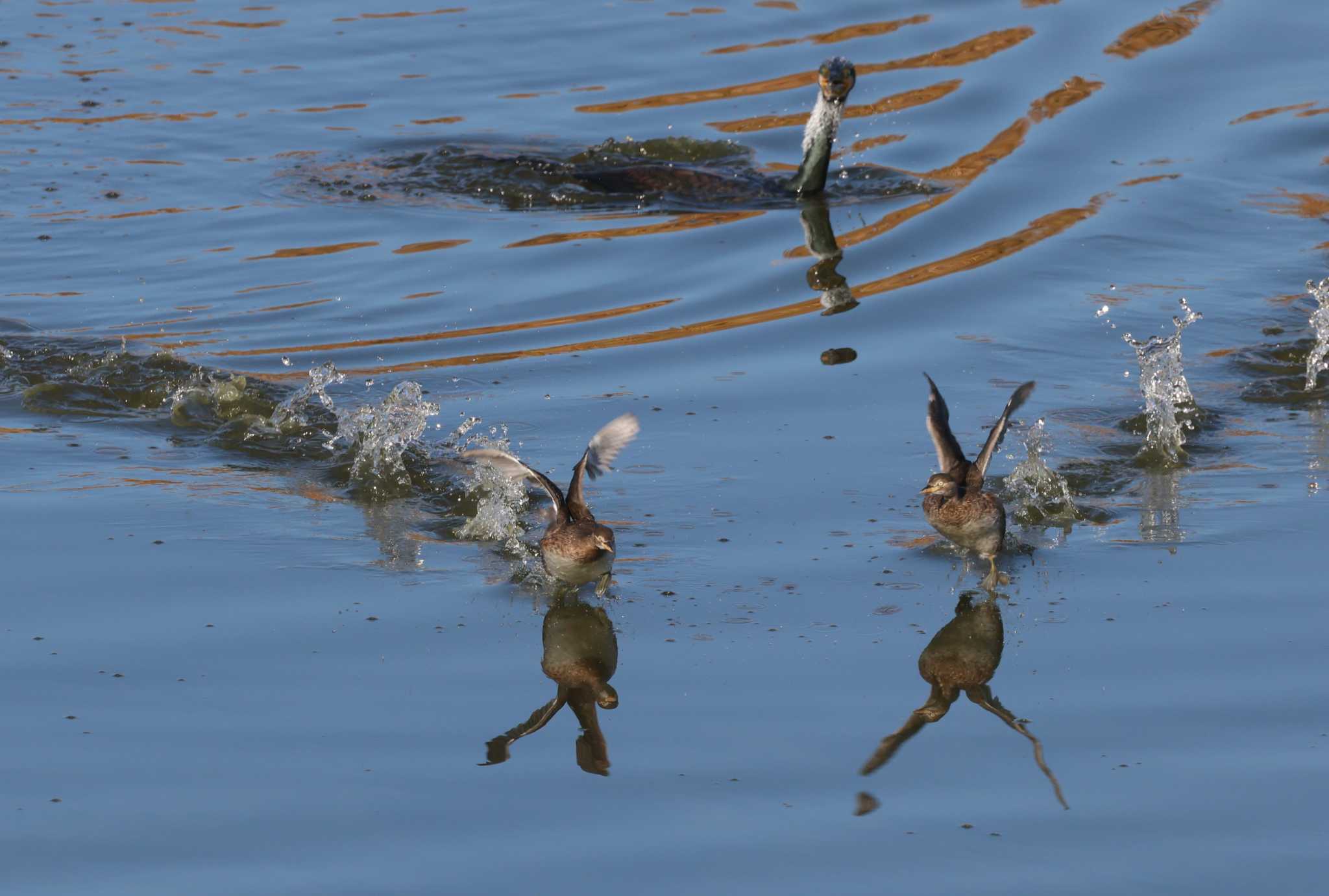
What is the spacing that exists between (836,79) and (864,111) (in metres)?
2.81

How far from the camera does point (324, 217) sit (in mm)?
12266

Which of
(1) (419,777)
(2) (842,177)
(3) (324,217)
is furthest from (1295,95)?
(1) (419,777)

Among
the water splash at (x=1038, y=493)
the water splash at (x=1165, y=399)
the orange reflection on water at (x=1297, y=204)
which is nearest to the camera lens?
the water splash at (x=1038, y=493)

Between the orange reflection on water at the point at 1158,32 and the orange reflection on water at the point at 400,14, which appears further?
the orange reflection on water at the point at 400,14

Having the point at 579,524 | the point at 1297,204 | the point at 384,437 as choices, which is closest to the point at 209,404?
the point at 384,437

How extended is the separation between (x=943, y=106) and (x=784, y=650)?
9.88 meters

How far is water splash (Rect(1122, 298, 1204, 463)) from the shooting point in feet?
26.3

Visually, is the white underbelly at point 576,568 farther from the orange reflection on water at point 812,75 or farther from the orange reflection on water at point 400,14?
the orange reflection on water at point 400,14

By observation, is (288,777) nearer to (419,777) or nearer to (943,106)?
(419,777)

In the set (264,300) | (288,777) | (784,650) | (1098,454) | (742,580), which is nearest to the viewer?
(288,777)

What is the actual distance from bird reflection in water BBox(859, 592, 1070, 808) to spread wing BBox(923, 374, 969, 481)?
465 mm

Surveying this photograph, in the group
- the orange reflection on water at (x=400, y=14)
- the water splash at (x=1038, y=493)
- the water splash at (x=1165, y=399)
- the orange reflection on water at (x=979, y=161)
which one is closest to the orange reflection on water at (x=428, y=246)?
the orange reflection on water at (x=979, y=161)

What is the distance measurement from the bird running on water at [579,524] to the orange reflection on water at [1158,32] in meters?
10.3

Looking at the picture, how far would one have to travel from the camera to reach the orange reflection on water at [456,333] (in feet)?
31.4
